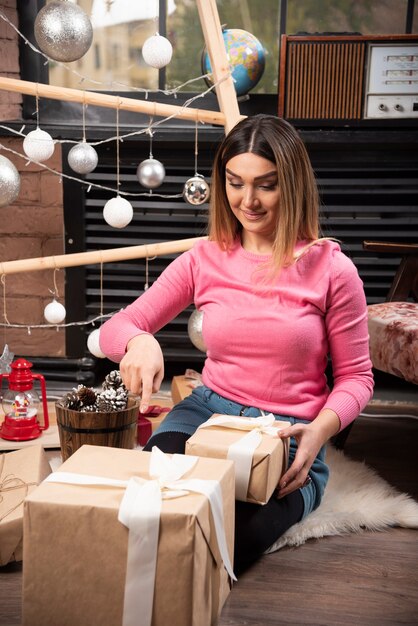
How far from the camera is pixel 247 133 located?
5.01 feet

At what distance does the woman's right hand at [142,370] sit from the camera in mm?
1359

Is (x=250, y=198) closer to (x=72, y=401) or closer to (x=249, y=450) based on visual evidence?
(x=249, y=450)

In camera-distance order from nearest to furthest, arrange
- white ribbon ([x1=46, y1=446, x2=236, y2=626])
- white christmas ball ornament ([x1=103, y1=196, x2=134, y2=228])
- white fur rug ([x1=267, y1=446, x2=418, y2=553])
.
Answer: white ribbon ([x1=46, y1=446, x2=236, y2=626])
white fur rug ([x1=267, y1=446, x2=418, y2=553])
white christmas ball ornament ([x1=103, y1=196, x2=134, y2=228])

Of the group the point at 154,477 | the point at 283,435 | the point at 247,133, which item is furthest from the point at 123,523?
the point at 247,133

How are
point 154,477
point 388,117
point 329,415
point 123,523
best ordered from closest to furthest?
point 123,523 → point 154,477 → point 329,415 → point 388,117

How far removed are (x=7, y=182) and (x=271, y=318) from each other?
87 cm

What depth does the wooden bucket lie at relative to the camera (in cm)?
181

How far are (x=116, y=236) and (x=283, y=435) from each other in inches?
65.0

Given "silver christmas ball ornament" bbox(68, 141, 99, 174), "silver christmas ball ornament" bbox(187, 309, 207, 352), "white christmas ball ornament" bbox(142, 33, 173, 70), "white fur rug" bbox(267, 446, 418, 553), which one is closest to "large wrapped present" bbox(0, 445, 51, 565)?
"white fur rug" bbox(267, 446, 418, 553)

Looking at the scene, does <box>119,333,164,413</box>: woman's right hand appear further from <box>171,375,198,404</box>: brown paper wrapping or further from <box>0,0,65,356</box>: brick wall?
<box>0,0,65,356</box>: brick wall

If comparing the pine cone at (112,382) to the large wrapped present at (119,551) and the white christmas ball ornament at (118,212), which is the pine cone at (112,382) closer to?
the white christmas ball ornament at (118,212)

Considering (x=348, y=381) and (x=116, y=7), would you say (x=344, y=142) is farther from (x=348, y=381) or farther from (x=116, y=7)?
(x=348, y=381)

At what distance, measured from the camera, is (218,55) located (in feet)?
6.99

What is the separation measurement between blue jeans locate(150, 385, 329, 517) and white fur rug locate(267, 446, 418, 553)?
43mm
